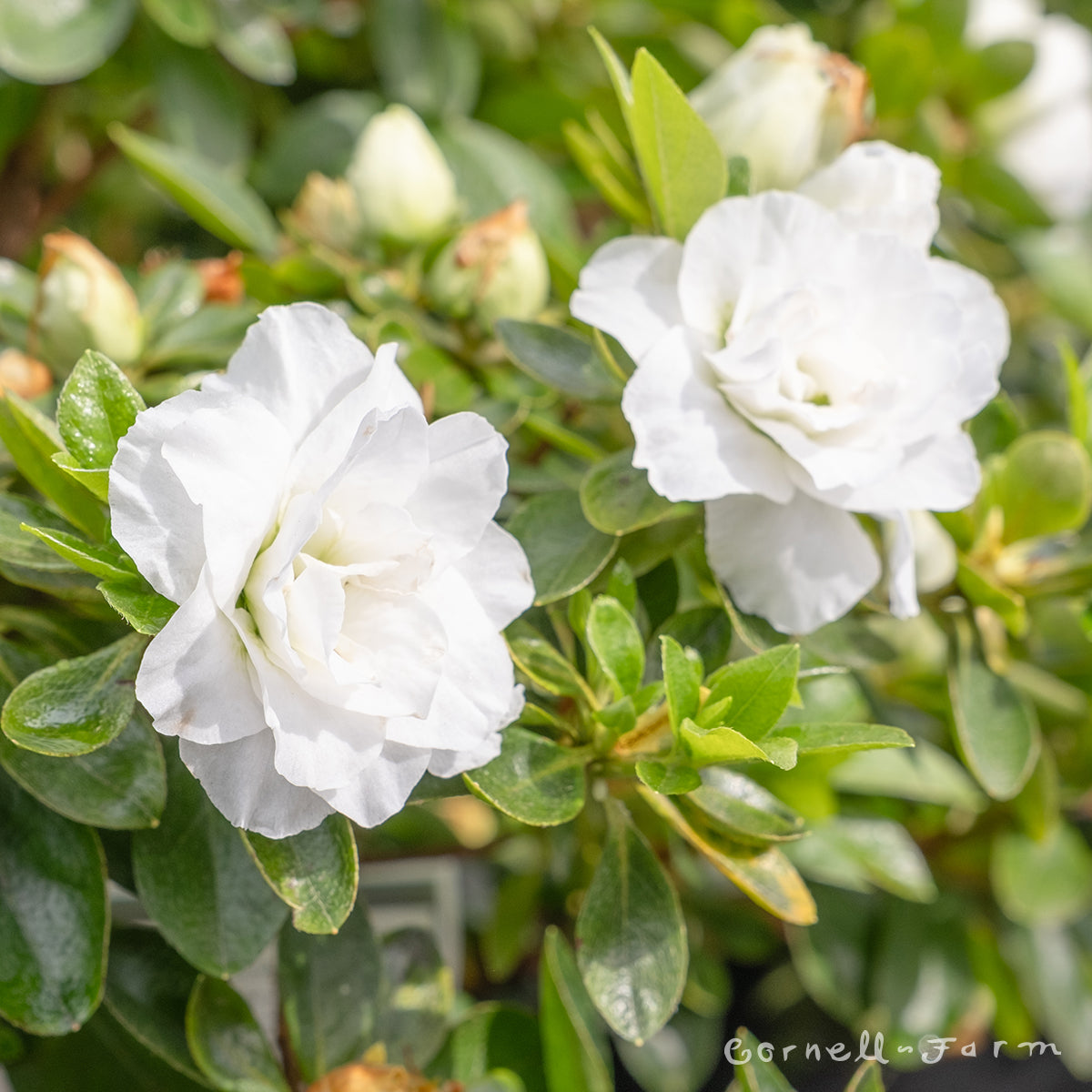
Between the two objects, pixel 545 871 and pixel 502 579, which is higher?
pixel 502 579

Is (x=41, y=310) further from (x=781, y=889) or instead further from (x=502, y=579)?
(x=781, y=889)

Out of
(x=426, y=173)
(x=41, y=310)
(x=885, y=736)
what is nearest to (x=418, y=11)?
(x=426, y=173)

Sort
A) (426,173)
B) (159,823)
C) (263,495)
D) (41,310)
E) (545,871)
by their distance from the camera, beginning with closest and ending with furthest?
(263,495) < (159,823) < (41,310) < (426,173) < (545,871)

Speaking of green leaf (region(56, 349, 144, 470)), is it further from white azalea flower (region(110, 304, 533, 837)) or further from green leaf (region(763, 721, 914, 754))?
green leaf (region(763, 721, 914, 754))

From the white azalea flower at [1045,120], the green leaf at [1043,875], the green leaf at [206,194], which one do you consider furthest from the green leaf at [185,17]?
the green leaf at [1043,875]

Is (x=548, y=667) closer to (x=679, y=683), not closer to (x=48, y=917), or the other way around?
(x=679, y=683)

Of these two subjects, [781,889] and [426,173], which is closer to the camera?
[781,889]

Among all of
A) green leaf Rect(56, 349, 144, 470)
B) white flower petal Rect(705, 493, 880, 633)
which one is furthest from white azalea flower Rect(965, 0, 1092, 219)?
green leaf Rect(56, 349, 144, 470)

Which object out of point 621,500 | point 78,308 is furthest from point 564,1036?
point 78,308
